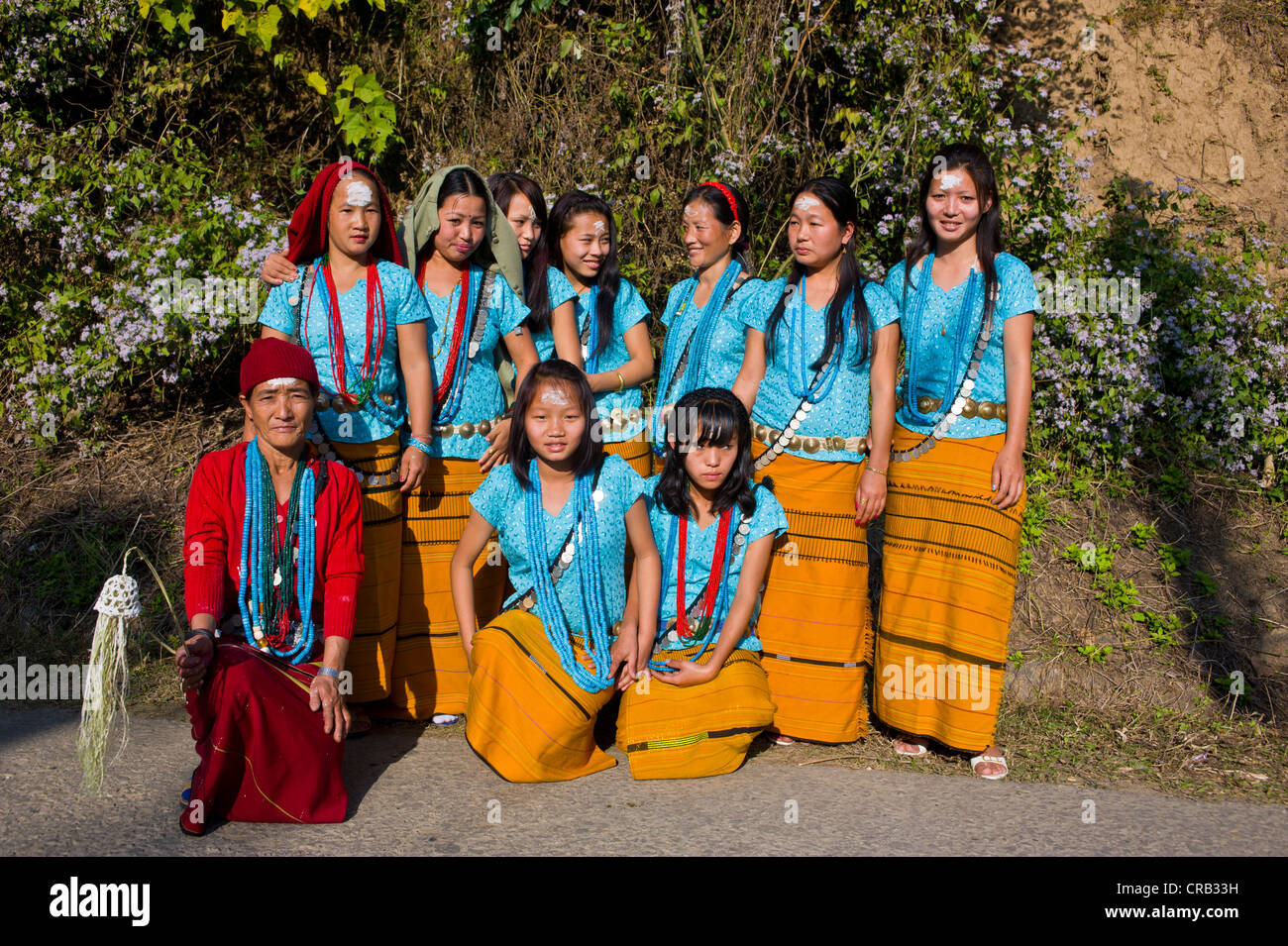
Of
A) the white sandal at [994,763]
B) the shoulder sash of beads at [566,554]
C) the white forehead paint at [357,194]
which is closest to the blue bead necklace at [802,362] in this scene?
the shoulder sash of beads at [566,554]

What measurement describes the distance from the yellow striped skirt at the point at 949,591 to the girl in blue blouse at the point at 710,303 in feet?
2.35

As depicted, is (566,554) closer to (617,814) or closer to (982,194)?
(617,814)

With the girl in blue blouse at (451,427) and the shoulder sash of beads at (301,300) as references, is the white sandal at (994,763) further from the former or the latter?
the shoulder sash of beads at (301,300)

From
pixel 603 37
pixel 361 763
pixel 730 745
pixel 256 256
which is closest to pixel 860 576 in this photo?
pixel 730 745

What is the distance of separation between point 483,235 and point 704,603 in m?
1.52

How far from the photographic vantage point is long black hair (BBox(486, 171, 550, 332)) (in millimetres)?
4180

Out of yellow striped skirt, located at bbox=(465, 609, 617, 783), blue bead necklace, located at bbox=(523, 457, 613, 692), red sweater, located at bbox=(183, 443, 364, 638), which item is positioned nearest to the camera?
red sweater, located at bbox=(183, 443, 364, 638)

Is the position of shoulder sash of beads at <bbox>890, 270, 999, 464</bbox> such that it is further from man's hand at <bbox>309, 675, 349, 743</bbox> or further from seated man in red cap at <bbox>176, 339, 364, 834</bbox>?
man's hand at <bbox>309, 675, 349, 743</bbox>

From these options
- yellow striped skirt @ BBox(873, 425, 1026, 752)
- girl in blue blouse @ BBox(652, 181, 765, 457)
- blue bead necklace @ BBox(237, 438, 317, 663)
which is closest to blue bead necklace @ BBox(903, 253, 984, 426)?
yellow striped skirt @ BBox(873, 425, 1026, 752)

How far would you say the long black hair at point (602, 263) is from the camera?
14.0 ft

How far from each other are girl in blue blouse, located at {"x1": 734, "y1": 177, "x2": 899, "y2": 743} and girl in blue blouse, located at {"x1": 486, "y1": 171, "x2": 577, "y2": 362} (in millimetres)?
780

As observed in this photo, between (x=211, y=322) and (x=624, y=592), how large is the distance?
2.74 metres

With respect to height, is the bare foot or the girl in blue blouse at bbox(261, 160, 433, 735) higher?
the girl in blue blouse at bbox(261, 160, 433, 735)

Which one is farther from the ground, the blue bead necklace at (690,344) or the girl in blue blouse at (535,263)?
the girl in blue blouse at (535,263)
